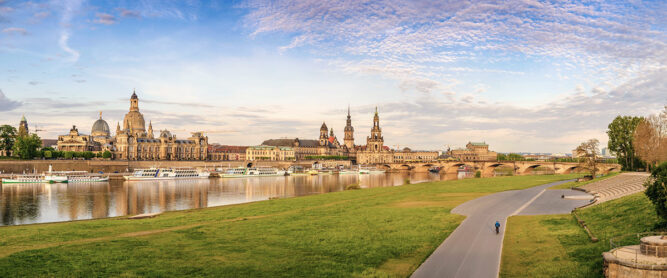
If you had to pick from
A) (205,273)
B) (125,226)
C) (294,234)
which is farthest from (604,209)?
(125,226)

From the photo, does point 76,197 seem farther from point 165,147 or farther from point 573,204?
point 165,147

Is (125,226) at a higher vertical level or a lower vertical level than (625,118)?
lower

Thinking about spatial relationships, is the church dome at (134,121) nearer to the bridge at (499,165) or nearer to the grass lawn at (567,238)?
the bridge at (499,165)

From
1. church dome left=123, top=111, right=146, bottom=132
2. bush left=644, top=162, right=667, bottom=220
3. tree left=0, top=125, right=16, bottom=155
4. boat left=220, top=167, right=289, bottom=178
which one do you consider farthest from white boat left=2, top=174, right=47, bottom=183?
bush left=644, top=162, right=667, bottom=220

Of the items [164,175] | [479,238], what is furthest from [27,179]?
[479,238]

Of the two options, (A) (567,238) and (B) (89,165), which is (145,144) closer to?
(B) (89,165)

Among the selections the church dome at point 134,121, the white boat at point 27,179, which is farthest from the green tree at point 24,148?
the church dome at point 134,121

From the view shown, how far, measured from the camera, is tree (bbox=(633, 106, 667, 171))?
5276cm

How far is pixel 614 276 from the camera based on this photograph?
15070mm

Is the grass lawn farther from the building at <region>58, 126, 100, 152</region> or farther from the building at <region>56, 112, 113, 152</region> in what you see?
the building at <region>58, 126, 100, 152</region>

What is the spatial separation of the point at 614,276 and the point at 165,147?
185 meters

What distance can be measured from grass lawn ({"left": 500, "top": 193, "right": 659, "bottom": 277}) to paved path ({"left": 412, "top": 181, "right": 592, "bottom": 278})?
729 millimetres

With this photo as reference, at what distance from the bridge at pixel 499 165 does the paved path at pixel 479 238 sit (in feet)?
223

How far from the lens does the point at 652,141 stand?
191ft
